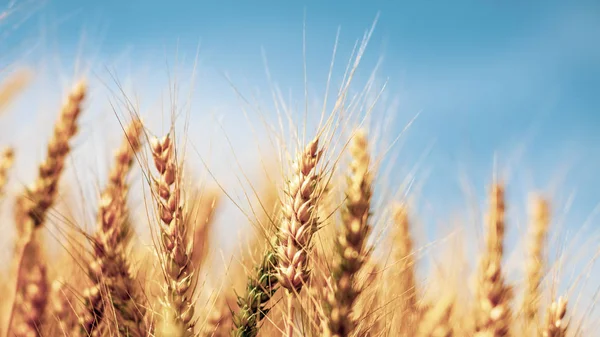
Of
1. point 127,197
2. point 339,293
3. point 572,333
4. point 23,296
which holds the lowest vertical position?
point 572,333

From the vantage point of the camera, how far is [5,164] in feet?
9.02

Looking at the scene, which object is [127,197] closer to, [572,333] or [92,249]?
[92,249]

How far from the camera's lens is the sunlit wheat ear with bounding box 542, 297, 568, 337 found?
213 cm

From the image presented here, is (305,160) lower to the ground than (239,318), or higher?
higher

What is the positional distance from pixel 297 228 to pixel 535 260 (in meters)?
2.10

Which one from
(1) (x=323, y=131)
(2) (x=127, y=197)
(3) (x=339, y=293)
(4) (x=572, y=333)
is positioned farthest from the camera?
(4) (x=572, y=333)

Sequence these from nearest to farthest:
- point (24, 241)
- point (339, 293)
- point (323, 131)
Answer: point (339, 293) < point (323, 131) < point (24, 241)

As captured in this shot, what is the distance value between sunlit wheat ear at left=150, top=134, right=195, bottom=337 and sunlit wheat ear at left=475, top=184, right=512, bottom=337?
113 centimetres

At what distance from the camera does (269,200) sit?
3.31 metres

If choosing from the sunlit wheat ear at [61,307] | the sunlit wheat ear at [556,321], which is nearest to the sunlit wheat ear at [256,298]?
the sunlit wheat ear at [61,307]

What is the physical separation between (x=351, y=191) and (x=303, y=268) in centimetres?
28

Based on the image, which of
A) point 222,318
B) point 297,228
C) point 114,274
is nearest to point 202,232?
point 222,318

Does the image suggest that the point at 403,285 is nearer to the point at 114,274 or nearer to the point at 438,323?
the point at 438,323

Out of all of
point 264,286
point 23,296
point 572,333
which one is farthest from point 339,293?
point 23,296
